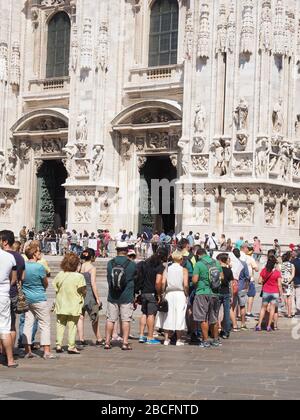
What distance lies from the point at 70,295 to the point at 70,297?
32 millimetres

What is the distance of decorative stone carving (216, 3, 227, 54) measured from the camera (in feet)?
99.2

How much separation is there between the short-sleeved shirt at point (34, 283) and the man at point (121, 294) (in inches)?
53.2

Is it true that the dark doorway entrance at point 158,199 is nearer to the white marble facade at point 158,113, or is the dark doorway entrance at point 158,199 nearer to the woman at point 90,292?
the white marble facade at point 158,113

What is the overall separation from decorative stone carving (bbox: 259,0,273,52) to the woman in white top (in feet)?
55.8

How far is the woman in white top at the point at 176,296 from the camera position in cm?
1412

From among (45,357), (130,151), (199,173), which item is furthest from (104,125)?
(45,357)

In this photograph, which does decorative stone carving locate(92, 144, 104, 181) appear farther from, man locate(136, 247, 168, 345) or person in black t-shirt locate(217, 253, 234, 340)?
man locate(136, 247, 168, 345)

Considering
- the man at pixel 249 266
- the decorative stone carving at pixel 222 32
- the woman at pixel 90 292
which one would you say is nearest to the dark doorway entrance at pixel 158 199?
the decorative stone carving at pixel 222 32

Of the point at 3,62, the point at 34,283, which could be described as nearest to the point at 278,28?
the point at 3,62

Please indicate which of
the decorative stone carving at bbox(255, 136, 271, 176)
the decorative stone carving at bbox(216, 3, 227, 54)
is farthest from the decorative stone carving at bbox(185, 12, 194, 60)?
the decorative stone carving at bbox(255, 136, 271, 176)

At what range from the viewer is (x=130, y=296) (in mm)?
13547

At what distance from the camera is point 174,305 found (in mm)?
14219

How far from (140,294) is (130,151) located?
2006cm
